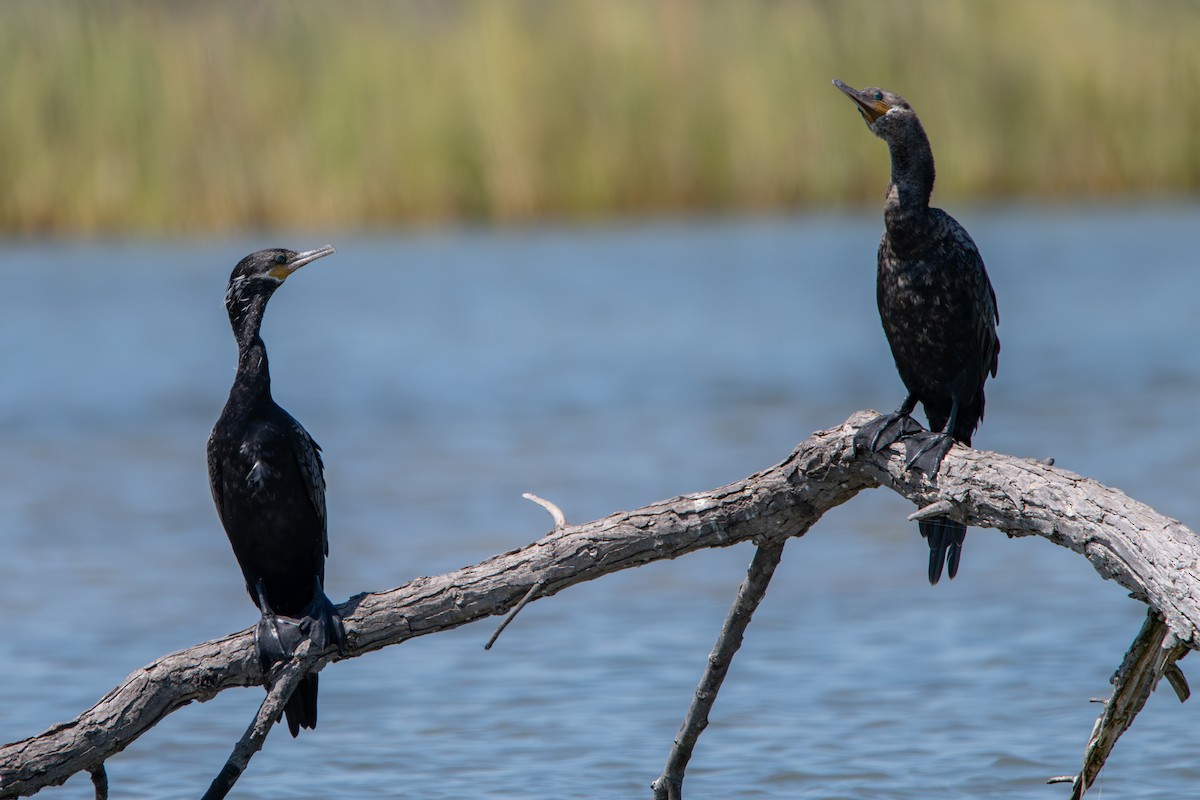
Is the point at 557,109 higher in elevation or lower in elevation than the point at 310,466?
higher

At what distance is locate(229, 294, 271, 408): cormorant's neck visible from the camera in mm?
4190

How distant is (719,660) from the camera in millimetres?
4059

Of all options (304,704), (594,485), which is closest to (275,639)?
(304,704)

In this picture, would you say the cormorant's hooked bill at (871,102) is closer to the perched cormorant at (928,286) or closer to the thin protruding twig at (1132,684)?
the perched cormorant at (928,286)

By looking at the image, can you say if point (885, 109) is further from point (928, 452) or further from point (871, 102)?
point (928, 452)

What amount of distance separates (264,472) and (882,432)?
57.4 inches

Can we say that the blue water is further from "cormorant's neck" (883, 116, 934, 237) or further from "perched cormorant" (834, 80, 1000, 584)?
"cormorant's neck" (883, 116, 934, 237)

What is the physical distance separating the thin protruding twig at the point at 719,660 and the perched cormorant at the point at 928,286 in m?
0.39

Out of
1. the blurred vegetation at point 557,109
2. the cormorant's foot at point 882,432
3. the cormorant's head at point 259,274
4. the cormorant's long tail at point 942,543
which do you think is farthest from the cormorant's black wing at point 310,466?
the blurred vegetation at point 557,109

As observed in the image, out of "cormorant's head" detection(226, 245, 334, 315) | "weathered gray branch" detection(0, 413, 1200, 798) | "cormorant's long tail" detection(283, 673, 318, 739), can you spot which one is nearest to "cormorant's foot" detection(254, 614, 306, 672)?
"weathered gray branch" detection(0, 413, 1200, 798)

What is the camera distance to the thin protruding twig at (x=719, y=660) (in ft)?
13.0

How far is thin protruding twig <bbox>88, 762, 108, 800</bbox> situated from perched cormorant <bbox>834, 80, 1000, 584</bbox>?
190cm

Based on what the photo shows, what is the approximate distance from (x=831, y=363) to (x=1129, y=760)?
6224 millimetres

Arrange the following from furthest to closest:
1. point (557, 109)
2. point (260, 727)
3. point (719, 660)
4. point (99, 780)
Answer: point (557, 109) → point (719, 660) → point (99, 780) → point (260, 727)
